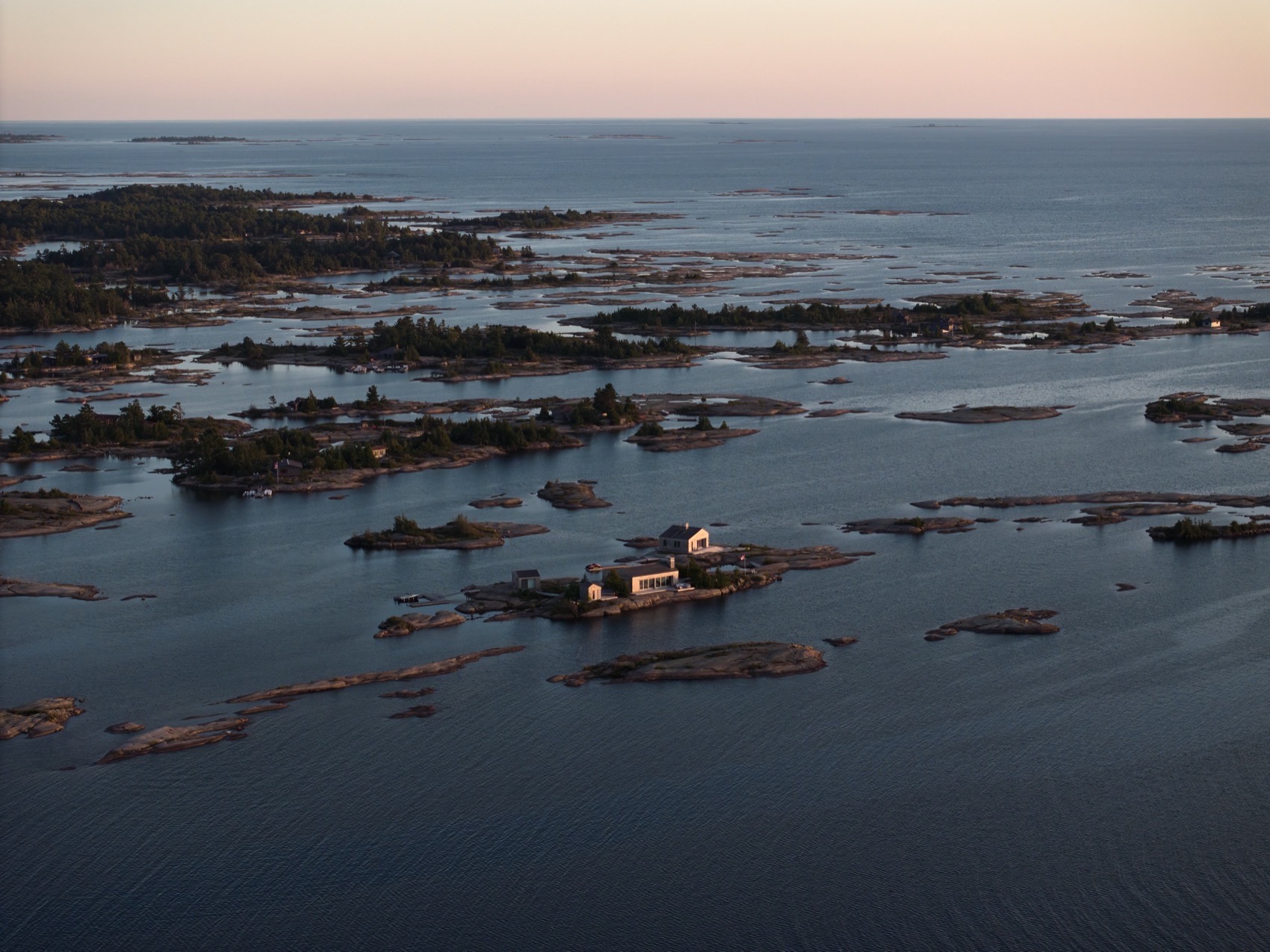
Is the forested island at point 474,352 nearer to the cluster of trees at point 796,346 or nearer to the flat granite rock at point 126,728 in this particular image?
the cluster of trees at point 796,346

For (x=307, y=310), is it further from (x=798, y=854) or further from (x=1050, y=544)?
(x=798, y=854)

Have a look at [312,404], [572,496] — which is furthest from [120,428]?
[572,496]

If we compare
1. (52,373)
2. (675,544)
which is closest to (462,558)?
(675,544)

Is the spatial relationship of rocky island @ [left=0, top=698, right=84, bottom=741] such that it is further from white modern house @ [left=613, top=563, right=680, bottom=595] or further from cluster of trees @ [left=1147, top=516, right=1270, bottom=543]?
cluster of trees @ [left=1147, top=516, right=1270, bottom=543]

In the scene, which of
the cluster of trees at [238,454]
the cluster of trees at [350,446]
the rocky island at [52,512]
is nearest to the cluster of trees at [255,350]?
the cluster of trees at [350,446]

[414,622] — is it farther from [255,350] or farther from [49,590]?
[255,350]

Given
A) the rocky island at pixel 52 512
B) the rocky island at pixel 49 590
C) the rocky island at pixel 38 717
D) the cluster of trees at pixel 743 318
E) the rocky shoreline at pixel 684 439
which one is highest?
the cluster of trees at pixel 743 318
